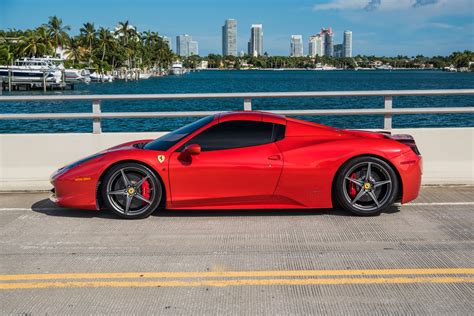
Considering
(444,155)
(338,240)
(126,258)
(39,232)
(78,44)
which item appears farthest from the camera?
(78,44)

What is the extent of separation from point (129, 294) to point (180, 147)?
103 inches

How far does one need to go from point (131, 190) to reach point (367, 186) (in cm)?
279

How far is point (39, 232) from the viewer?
21.4ft

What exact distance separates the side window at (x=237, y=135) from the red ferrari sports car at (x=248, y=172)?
0.01 m

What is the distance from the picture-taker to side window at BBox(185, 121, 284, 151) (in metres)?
6.93

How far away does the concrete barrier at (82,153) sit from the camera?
9.07m

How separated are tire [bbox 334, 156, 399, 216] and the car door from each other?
2.70 feet

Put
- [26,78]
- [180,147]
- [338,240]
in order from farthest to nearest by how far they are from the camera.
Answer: [26,78] → [180,147] → [338,240]

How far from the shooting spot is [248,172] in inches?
267

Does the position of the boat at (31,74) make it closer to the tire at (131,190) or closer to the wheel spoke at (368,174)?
the tire at (131,190)

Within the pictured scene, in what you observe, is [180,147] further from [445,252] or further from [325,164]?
[445,252]

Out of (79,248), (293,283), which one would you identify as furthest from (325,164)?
(79,248)

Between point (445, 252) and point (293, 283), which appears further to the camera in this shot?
point (445, 252)

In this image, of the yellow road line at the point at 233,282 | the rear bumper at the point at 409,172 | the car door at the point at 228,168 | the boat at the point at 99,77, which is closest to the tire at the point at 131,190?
the car door at the point at 228,168
